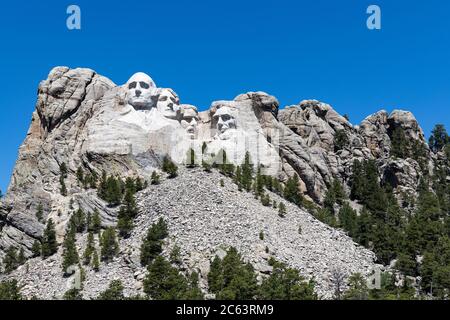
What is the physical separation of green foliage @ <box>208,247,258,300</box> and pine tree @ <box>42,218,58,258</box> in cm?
1341

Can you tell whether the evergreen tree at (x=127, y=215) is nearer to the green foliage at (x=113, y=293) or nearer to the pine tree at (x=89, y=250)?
the pine tree at (x=89, y=250)

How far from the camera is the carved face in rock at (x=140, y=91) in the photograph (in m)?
76.4

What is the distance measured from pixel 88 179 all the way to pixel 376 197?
26.3 meters

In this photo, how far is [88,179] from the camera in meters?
71.5

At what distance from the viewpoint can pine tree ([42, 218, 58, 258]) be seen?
64.5m

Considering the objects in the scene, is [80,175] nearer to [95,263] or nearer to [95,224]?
[95,224]

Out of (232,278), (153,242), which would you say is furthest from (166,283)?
(153,242)

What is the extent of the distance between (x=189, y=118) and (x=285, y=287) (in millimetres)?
30687

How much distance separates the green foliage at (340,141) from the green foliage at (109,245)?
33.3 meters

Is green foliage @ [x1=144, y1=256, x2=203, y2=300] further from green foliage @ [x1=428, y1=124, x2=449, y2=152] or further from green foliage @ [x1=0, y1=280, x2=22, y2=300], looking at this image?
green foliage @ [x1=428, y1=124, x2=449, y2=152]

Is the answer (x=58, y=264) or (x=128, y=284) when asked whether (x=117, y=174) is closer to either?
(x=58, y=264)
